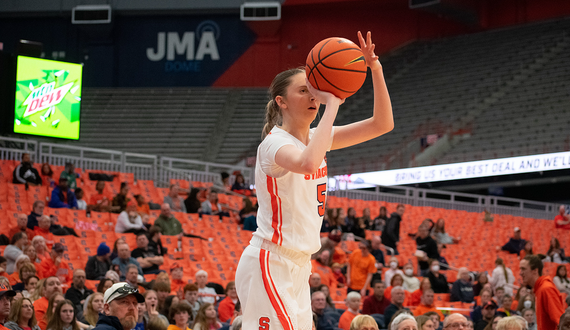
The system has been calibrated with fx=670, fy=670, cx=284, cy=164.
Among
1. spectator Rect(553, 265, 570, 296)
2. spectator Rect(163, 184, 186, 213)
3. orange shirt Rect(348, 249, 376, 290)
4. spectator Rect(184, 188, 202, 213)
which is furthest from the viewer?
spectator Rect(184, 188, 202, 213)

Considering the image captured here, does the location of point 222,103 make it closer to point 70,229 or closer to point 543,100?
point 543,100

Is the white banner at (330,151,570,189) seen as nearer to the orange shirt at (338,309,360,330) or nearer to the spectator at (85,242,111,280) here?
the spectator at (85,242,111,280)

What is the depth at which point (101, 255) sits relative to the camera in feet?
29.5

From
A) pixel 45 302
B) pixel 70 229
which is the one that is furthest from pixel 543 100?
pixel 45 302

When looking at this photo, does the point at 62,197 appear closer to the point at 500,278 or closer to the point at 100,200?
the point at 100,200

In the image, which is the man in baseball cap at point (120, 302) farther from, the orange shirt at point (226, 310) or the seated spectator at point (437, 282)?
the seated spectator at point (437, 282)

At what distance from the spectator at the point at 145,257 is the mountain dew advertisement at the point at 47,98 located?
17.6 feet

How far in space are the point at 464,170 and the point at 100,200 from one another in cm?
1266

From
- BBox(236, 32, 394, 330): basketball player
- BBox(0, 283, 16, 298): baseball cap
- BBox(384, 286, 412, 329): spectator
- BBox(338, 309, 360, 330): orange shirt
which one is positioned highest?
BBox(236, 32, 394, 330): basketball player

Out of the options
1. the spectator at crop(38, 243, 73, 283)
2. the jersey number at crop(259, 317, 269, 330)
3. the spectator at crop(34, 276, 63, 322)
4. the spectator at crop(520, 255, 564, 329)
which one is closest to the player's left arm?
the jersey number at crop(259, 317, 269, 330)

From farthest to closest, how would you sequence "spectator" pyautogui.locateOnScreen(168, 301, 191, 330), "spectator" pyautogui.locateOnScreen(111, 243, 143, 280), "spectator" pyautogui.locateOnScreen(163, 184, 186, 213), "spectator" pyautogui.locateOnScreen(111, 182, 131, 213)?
"spectator" pyautogui.locateOnScreen(163, 184, 186, 213)
"spectator" pyautogui.locateOnScreen(111, 182, 131, 213)
"spectator" pyautogui.locateOnScreen(111, 243, 143, 280)
"spectator" pyautogui.locateOnScreen(168, 301, 191, 330)

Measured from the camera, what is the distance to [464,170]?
69.1 ft

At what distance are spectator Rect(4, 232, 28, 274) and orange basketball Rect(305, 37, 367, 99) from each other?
22.8 feet

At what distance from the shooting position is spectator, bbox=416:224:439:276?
12.2 metres
